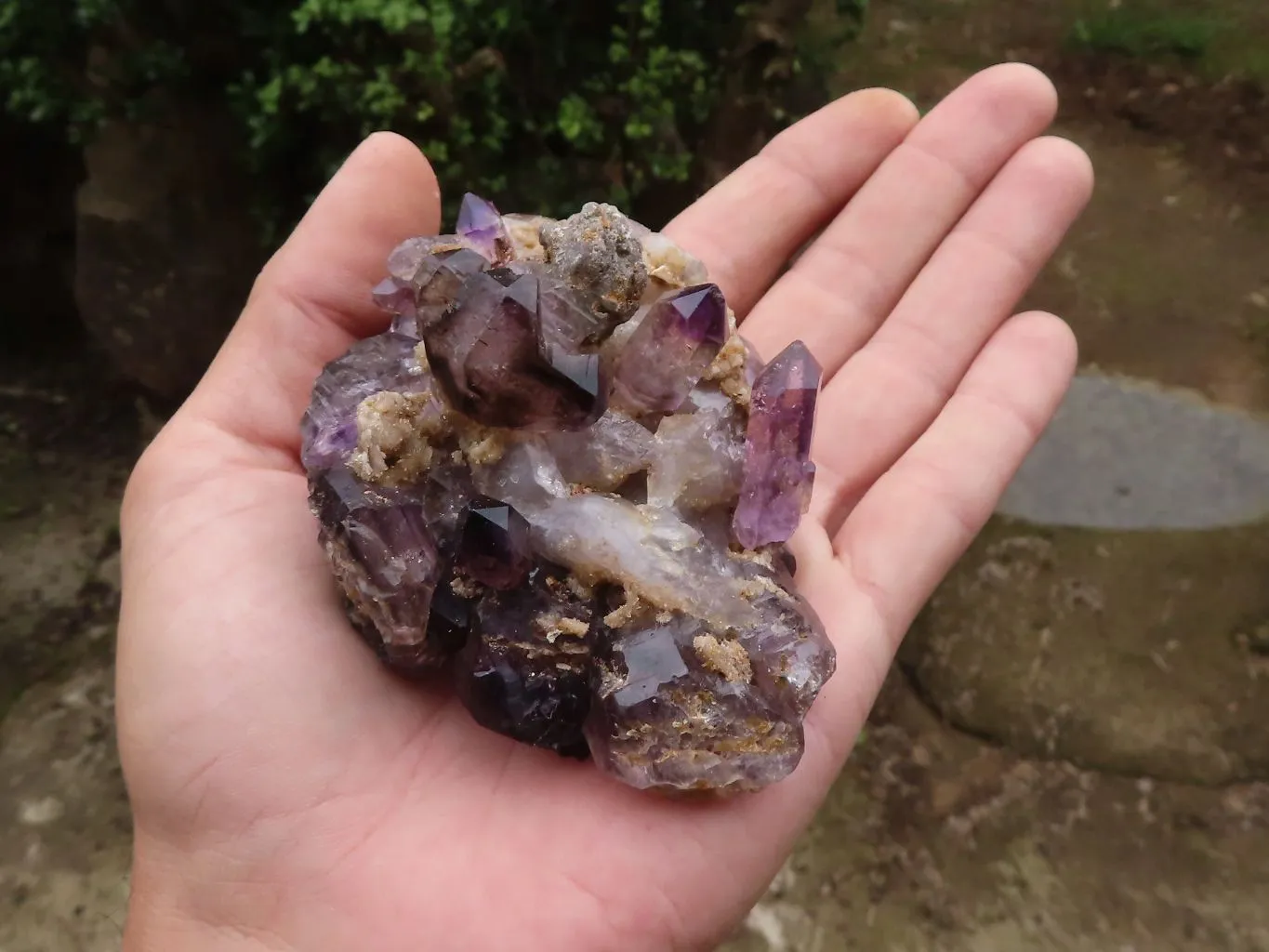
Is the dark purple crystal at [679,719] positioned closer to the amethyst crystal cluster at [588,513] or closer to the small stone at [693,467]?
the amethyst crystal cluster at [588,513]

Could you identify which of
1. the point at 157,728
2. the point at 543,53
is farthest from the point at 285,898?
the point at 543,53

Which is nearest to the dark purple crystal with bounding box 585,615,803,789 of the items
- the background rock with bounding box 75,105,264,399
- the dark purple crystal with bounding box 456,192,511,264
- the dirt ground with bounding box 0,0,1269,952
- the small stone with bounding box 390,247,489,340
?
the small stone with bounding box 390,247,489,340

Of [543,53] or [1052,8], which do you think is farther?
[1052,8]

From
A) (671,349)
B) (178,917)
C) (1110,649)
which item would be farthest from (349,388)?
(1110,649)

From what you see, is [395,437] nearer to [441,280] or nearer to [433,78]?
[441,280]

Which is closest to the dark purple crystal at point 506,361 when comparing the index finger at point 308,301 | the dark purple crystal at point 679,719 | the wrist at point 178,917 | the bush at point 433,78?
the dark purple crystal at point 679,719

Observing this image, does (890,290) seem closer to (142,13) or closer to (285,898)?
(285,898)
